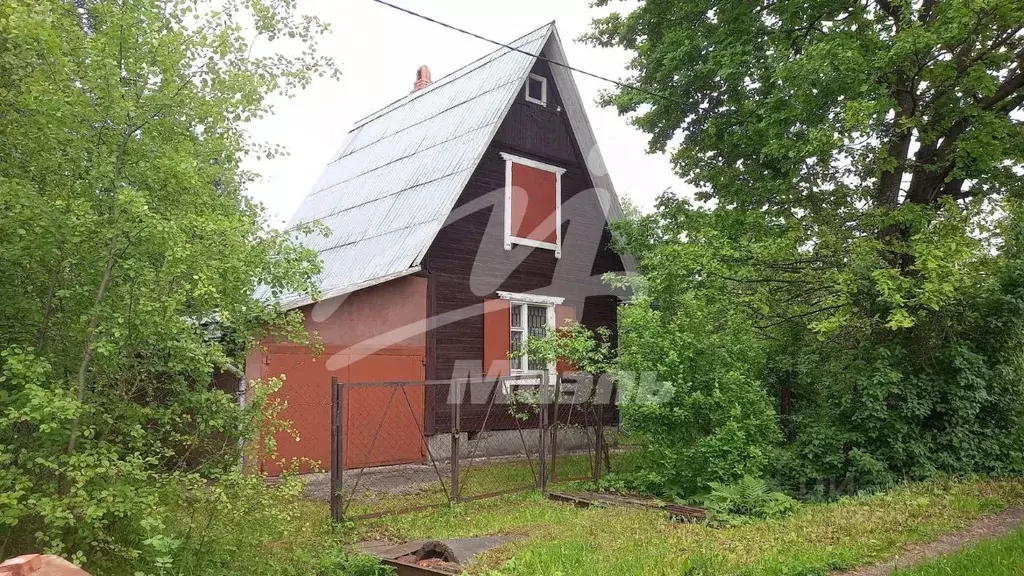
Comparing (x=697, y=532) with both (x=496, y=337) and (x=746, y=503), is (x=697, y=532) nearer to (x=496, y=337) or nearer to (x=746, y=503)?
(x=746, y=503)

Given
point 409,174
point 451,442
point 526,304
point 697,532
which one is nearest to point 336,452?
point 451,442

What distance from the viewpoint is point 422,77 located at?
21641mm

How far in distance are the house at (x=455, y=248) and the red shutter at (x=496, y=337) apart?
0.03 meters

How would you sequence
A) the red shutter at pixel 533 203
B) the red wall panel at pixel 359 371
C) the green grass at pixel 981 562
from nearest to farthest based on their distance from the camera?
the green grass at pixel 981 562
the red wall panel at pixel 359 371
the red shutter at pixel 533 203

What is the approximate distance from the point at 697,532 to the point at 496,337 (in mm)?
7735

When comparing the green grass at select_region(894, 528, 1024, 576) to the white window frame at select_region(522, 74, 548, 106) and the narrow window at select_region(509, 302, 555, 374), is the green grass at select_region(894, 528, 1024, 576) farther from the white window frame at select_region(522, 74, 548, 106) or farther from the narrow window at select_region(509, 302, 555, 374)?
the white window frame at select_region(522, 74, 548, 106)

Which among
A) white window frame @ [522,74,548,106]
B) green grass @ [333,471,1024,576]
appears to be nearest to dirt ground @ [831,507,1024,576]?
green grass @ [333,471,1024,576]

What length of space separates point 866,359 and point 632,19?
8621 mm

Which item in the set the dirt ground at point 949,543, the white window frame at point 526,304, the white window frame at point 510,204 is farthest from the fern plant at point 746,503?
the white window frame at point 510,204

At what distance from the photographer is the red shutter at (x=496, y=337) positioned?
1479 centimetres

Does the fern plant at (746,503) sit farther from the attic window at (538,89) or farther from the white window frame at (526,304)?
the attic window at (538,89)

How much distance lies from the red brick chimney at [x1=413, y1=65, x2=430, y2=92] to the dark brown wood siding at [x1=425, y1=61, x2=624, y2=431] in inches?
244

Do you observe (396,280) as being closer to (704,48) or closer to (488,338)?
(488,338)

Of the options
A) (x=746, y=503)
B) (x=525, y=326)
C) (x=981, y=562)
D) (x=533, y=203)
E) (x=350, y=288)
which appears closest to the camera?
(x=981, y=562)
